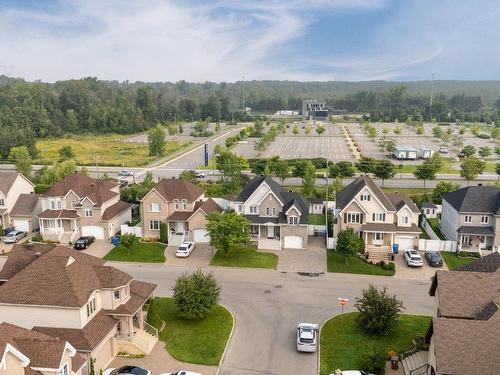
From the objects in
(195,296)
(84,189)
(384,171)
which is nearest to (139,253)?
(84,189)

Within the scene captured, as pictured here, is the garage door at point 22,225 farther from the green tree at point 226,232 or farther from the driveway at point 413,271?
the driveway at point 413,271

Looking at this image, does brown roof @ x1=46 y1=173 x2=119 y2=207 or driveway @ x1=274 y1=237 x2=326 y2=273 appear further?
brown roof @ x1=46 y1=173 x2=119 y2=207

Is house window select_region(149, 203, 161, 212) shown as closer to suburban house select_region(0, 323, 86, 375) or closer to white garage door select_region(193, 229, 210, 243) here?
white garage door select_region(193, 229, 210, 243)

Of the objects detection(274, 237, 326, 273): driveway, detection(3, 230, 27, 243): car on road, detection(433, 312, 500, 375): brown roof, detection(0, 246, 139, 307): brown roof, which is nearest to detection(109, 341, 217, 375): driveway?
detection(0, 246, 139, 307): brown roof

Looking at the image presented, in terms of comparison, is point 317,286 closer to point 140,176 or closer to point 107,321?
point 107,321

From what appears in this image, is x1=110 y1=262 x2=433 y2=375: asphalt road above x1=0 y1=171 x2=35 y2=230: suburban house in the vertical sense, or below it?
below

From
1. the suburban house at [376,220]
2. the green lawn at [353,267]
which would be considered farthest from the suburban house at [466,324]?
the suburban house at [376,220]

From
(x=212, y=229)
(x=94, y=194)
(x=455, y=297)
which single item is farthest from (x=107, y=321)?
(x=94, y=194)
